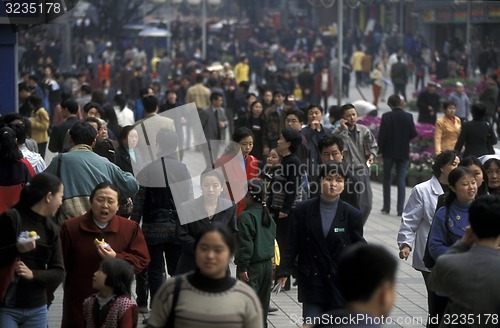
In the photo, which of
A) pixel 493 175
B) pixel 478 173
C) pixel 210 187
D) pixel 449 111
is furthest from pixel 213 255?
pixel 449 111

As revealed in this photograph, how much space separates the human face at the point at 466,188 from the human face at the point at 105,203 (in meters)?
2.12

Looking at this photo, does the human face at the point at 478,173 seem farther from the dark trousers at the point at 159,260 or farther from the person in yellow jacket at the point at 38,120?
the person in yellow jacket at the point at 38,120

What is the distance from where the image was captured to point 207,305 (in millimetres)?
5488

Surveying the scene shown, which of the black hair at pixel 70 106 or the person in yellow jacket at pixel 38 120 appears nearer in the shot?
the black hair at pixel 70 106

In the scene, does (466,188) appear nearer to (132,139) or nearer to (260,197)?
(260,197)

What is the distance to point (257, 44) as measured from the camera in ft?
185

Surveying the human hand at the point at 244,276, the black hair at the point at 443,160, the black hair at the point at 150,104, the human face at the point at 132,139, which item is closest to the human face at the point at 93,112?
the black hair at the point at 150,104

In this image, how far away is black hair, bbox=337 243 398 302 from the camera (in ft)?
16.1

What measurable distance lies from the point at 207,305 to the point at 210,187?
3425 mm

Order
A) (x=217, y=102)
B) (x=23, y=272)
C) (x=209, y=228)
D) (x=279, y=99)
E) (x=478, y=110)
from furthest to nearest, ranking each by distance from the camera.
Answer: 1. (x=217, y=102)
2. (x=279, y=99)
3. (x=478, y=110)
4. (x=23, y=272)
5. (x=209, y=228)

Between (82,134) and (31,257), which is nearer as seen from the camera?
(31,257)

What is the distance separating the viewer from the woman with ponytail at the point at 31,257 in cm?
675

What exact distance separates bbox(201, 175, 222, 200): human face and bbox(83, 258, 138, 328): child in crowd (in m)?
1.91

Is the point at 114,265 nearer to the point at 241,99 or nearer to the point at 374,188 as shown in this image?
the point at 374,188
